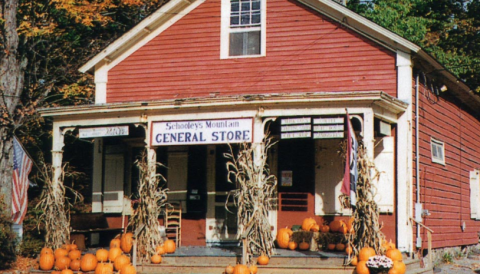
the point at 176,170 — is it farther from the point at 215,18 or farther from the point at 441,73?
the point at 441,73

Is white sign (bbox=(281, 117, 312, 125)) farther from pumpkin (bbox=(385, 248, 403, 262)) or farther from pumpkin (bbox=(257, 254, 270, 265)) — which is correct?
pumpkin (bbox=(385, 248, 403, 262))

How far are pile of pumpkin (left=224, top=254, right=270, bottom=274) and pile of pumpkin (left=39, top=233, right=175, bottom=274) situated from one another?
1617 millimetres

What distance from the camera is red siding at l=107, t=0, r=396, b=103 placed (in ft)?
51.4

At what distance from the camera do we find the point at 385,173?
15.0 m

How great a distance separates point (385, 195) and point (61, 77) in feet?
41.4

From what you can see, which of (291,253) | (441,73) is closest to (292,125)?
(291,253)

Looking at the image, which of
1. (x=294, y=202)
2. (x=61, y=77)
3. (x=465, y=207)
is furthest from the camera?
(x=61, y=77)

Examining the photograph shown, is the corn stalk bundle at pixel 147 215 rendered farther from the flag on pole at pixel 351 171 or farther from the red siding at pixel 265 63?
A: the flag on pole at pixel 351 171

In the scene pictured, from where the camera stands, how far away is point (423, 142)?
15805 millimetres

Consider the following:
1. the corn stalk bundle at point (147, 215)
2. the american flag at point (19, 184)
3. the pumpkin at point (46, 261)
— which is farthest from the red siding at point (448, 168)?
the american flag at point (19, 184)

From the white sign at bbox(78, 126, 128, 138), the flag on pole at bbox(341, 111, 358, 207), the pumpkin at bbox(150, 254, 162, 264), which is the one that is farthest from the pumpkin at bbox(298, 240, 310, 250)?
the white sign at bbox(78, 126, 128, 138)

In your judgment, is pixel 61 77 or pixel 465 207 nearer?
pixel 465 207

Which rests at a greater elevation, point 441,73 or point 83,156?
point 441,73

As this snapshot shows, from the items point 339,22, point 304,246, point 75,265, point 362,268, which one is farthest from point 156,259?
point 339,22
